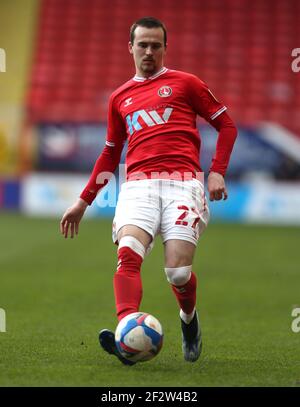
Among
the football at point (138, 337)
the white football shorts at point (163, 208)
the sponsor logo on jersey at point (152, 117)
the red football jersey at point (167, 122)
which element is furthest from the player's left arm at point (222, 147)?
the football at point (138, 337)

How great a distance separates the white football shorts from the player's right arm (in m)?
0.29

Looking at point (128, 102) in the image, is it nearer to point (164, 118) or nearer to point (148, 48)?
point (164, 118)

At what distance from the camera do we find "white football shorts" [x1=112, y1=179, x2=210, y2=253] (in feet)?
18.2

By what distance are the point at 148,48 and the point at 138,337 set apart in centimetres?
176

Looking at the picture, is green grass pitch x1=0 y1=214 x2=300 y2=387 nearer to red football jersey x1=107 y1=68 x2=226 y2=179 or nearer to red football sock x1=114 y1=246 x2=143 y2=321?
red football sock x1=114 y1=246 x2=143 y2=321

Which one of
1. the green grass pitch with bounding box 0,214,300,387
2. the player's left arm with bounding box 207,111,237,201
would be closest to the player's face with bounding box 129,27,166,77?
the player's left arm with bounding box 207,111,237,201

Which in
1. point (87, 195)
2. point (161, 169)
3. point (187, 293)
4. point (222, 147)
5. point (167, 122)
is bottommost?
point (187, 293)

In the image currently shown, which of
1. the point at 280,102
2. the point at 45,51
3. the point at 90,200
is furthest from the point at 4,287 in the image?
the point at 45,51

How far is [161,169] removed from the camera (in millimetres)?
5711

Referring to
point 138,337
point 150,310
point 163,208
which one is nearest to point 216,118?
point 163,208

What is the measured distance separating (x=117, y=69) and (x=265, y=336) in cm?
1880

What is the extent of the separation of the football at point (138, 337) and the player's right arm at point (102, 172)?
956 millimetres

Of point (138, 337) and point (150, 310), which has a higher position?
point (150, 310)

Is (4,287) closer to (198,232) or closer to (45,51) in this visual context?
(198,232)
